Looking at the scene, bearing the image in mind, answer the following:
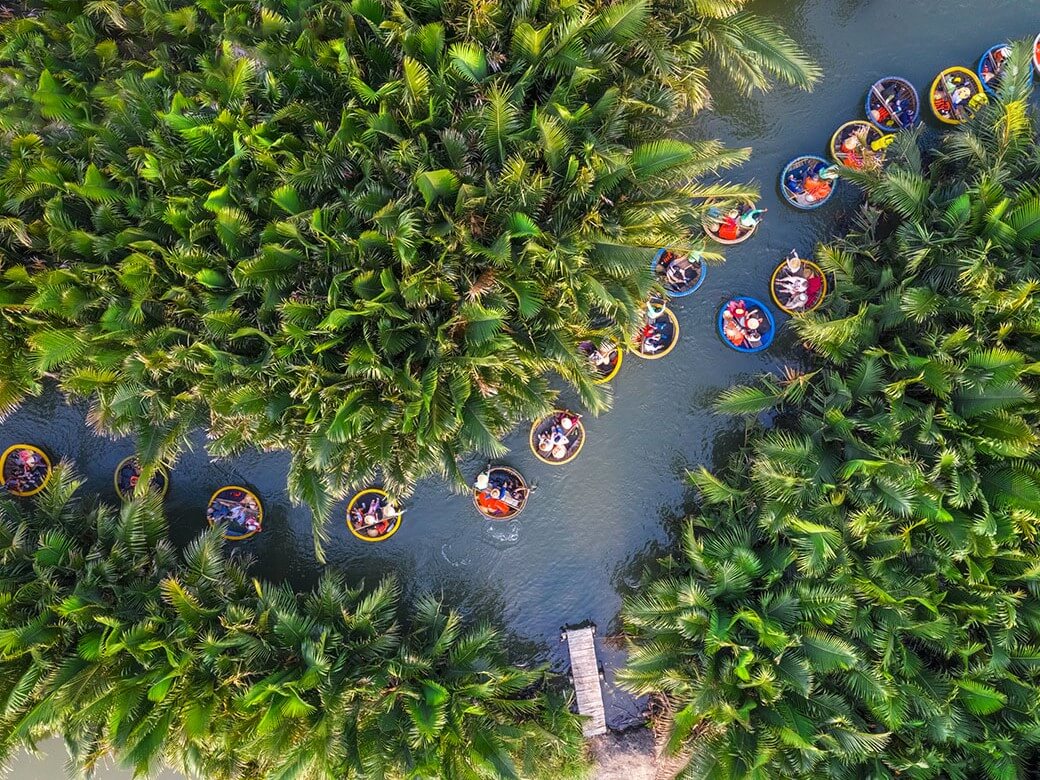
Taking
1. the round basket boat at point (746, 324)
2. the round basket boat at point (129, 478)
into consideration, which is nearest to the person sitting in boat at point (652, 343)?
the round basket boat at point (746, 324)

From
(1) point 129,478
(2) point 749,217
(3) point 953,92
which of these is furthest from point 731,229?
(1) point 129,478

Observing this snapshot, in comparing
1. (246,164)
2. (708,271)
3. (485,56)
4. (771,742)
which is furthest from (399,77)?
(771,742)

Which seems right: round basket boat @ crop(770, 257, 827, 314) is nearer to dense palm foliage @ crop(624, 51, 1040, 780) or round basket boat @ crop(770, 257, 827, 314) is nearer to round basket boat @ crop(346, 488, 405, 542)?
dense palm foliage @ crop(624, 51, 1040, 780)

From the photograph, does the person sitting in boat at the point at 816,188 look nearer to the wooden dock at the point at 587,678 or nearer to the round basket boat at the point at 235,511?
the wooden dock at the point at 587,678

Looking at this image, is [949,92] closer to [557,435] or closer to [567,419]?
[567,419]

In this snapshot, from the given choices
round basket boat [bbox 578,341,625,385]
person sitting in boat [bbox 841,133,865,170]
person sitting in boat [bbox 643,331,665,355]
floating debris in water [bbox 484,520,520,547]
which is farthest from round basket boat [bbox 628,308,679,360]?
person sitting in boat [bbox 841,133,865,170]

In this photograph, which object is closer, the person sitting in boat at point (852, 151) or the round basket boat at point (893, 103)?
the person sitting in boat at point (852, 151)

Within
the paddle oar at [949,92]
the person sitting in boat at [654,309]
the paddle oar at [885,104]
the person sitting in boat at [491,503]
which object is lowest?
the person sitting in boat at [491,503]
